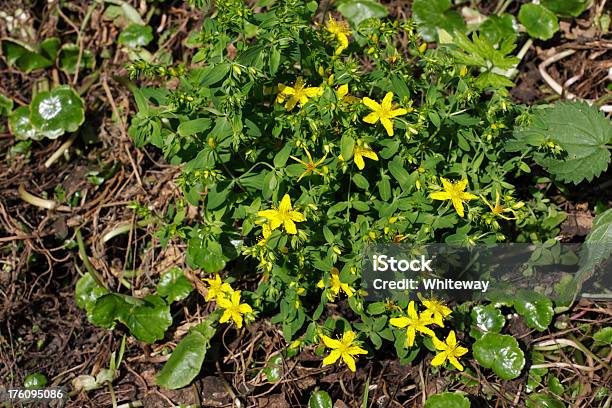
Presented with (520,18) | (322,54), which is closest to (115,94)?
(322,54)

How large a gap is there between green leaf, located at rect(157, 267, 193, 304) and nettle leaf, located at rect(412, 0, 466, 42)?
201 centimetres

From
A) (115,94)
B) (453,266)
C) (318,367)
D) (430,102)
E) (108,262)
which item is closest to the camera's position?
(430,102)

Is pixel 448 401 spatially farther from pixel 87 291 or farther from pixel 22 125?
pixel 22 125

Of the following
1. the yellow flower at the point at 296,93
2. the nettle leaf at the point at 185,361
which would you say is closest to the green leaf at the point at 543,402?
the nettle leaf at the point at 185,361

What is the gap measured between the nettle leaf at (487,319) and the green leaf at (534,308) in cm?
10

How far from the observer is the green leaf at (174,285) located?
3445mm

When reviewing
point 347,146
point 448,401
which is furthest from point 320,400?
point 347,146

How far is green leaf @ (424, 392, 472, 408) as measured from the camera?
2.91 m

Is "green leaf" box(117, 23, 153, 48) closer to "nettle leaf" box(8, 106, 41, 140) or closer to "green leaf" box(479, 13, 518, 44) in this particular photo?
"nettle leaf" box(8, 106, 41, 140)

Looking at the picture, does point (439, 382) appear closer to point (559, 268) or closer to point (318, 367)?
point (318, 367)

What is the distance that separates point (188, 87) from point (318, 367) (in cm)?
146

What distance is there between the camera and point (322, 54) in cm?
284

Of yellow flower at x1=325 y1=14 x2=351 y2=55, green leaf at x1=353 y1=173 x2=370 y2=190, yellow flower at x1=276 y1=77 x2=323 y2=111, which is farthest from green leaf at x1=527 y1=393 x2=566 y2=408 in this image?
yellow flower at x1=325 y1=14 x2=351 y2=55

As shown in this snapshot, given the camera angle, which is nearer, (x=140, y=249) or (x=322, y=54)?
(x=322, y=54)
